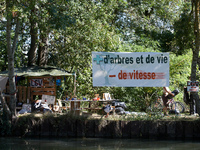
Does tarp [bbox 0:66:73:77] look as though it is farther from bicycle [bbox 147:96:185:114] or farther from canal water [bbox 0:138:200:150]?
bicycle [bbox 147:96:185:114]

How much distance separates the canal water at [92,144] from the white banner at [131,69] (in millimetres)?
2307

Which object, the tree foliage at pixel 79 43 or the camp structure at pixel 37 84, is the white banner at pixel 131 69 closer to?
the tree foliage at pixel 79 43

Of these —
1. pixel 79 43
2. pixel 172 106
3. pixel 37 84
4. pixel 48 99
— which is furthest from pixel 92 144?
pixel 79 43

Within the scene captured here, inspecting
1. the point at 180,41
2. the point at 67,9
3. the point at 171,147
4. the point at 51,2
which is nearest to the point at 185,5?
the point at 180,41

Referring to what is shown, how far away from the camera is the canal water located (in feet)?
36.1

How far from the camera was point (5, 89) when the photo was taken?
16203mm

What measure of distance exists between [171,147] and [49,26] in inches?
282

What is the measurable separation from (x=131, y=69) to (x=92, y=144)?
334 cm

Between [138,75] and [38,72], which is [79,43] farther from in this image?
[138,75]

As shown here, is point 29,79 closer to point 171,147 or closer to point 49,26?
point 49,26

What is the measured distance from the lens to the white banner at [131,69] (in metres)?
12.9

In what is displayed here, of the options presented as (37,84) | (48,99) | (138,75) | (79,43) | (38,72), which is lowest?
(48,99)

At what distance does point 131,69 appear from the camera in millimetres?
12953

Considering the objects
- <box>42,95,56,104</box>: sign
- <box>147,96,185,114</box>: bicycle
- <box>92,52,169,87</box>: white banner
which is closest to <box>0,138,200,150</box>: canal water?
<box>92,52,169,87</box>: white banner
